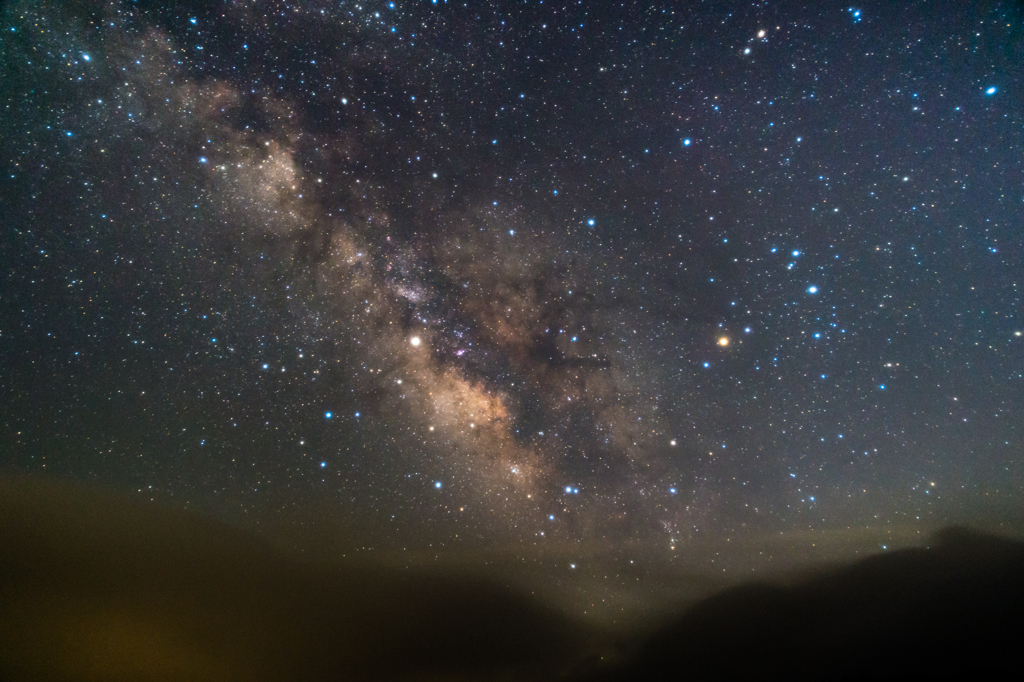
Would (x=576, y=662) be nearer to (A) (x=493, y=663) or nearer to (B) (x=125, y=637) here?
(A) (x=493, y=663)

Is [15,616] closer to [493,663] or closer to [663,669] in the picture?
[493,663]

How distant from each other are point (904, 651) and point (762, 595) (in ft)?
15.0

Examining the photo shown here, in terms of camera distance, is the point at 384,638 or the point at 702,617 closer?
the point at 384,638

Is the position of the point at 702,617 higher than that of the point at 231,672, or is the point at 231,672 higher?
the point at 231,672

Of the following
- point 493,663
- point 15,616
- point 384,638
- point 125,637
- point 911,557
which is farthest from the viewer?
point 911,557

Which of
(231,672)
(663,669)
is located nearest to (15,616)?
(231,672)

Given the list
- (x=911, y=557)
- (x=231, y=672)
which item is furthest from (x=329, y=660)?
(x=911, y=557)

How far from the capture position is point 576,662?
44.0 feet

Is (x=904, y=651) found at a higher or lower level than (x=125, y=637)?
lower

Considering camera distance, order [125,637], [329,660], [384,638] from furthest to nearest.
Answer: [384,638] → [329,660] → [125,637]

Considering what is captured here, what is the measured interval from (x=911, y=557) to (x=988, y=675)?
3.48 meters

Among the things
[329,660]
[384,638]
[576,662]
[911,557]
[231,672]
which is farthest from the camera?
[911,557]

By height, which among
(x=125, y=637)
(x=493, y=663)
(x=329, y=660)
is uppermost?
(x=125, y=637)

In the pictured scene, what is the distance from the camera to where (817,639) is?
14.1m
